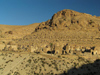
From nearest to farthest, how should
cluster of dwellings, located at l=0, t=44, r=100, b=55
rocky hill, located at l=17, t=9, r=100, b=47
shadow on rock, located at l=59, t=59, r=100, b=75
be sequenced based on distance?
shadow on rock, located at l=59, t=59, r=100, b=75
cluster of dwellings, located at l=0, t=44, r=100, b=55
rocky hill, located at l=17, t=9, r=100, b=47

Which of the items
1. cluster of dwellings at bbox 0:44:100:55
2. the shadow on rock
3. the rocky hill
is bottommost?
the shadow on rock

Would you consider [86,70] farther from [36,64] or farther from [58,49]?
[58,49]

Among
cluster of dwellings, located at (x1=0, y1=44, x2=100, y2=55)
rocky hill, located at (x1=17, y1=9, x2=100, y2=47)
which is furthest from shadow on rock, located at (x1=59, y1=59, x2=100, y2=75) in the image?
rocky hill, located at (x1=17, y1=9, x2=100, y2=47)

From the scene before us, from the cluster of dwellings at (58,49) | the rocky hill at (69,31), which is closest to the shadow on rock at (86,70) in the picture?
the cluster of dwellings at (58,49)

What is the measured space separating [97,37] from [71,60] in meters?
16.4

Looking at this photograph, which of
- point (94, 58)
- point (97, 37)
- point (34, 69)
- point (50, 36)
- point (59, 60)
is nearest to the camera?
point (34, 69)

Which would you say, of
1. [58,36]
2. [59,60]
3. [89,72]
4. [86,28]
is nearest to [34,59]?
[59,60]

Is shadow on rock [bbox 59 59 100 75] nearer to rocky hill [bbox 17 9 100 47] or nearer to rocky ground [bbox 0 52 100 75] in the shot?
rocky ground [bbox 0 52 100 75]

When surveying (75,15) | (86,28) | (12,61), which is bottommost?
(12,61)

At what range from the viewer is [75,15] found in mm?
37688

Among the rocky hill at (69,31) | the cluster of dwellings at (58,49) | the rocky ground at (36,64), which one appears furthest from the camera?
the rocky hill at (69,31)

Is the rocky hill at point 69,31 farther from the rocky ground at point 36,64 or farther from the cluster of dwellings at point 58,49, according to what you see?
the rocky ground at point 36,64

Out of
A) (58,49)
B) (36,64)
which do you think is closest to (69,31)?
(58,49)

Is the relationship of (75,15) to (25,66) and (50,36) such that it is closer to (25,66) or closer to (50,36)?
(50,36)
